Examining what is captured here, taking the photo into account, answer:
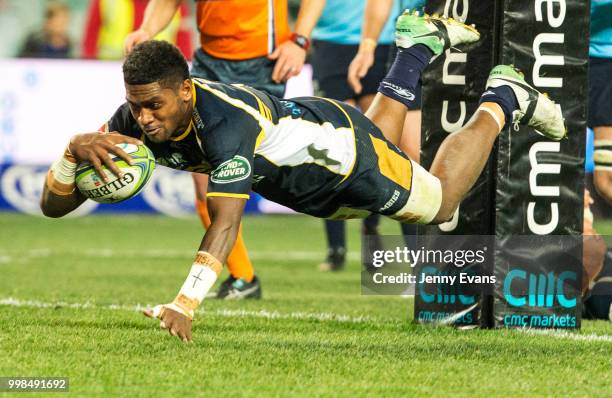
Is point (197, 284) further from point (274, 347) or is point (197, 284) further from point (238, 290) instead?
point (238, 290)

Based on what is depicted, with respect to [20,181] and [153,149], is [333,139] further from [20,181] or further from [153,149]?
[20,181]

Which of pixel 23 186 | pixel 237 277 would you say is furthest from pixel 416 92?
pixel 23 186

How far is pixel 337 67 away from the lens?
968cm

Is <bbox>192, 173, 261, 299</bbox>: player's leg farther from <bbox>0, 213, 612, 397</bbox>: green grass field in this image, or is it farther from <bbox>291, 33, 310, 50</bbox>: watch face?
<bbox>291, 33, 310, 50</bbox>: watch face

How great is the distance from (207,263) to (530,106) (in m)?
1.95

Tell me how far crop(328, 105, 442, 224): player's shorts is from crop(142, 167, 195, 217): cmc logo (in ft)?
27.2

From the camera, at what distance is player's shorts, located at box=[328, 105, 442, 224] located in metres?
5.80

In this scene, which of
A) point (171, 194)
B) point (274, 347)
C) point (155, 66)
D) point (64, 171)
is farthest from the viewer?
point (171, 194)

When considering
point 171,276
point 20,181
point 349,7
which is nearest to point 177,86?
point 171,276

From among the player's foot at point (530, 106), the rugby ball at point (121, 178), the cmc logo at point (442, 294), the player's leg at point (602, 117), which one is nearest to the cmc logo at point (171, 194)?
the player's leg at point (602, 117)

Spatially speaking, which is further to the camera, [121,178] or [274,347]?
[274,347]

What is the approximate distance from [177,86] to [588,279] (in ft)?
9.79

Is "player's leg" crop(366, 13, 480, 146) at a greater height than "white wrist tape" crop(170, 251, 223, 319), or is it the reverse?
"player's leg" crop(366, 13, 480, 146)

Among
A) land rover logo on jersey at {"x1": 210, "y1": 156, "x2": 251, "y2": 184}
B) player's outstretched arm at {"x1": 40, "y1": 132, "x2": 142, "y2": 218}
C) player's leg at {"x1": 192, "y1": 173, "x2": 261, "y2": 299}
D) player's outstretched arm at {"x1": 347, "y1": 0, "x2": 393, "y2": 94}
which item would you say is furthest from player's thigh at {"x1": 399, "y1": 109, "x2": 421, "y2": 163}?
land rover logo on jersey at {"x1": 210, "y1": 156, "x2": 251, "y2": 184}
